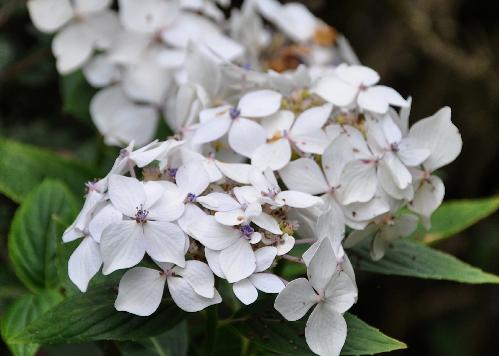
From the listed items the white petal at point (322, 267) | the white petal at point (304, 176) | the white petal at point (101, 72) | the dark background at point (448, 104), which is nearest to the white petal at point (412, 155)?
the white petal at point (304, 176)

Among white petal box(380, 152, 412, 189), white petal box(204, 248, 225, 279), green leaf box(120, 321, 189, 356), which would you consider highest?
white petal box(380, 152, 412, 189)

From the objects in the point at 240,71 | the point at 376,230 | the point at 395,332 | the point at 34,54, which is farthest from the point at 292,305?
the point at 395,332

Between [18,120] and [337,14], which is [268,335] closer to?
[18,120]

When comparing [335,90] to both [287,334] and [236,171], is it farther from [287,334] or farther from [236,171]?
[287,334]

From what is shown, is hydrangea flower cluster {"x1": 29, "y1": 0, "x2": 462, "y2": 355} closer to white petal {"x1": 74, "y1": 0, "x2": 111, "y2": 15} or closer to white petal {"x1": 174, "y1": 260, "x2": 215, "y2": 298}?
white petal {"x1": 174, "y1": 260, "x2": 215, "y2": 298}

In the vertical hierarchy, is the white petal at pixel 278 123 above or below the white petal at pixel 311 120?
below

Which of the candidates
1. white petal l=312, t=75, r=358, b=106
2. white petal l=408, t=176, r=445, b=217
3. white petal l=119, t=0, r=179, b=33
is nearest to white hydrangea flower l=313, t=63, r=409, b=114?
white petal l=312, t=75, r=358, b=106

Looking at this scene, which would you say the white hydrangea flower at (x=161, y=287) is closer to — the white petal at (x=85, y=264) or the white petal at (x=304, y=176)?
the white petal at (x=85, y=264)
